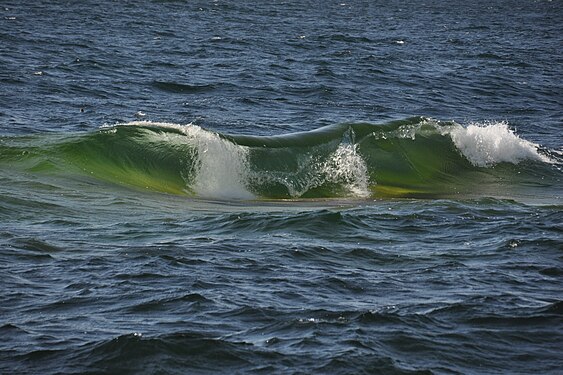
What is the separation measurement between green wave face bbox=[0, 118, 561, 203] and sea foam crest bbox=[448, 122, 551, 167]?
1.1 inches

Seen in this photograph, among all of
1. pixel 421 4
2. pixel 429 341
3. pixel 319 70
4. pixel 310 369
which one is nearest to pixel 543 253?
pixel 429 341

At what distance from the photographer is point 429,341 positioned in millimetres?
8258

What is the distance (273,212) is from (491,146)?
7847mm

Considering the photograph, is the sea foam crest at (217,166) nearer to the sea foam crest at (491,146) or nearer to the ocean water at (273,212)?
the ocean water at (273,212)

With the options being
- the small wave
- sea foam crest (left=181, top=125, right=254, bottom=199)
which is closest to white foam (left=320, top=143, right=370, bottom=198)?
sea foam crest (left=181, top=125, right=254, bottom=199)

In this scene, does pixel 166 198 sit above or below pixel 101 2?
below

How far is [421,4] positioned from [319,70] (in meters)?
50.3

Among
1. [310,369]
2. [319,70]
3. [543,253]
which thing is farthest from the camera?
[319,70]

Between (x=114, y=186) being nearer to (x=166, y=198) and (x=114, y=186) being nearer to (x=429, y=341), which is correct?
(x=166, y=198)

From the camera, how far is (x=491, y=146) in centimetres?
2030

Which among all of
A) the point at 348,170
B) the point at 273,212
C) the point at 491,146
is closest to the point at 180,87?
the point at 491,146

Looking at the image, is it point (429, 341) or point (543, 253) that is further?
point (543, 253)

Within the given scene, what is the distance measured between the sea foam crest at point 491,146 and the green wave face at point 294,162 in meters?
0.03

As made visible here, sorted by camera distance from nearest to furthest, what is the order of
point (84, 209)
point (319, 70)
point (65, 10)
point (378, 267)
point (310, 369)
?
point (310, 369) < point (378, 267) < point (84, 209) < point (319, 70) < point (65, 10)
